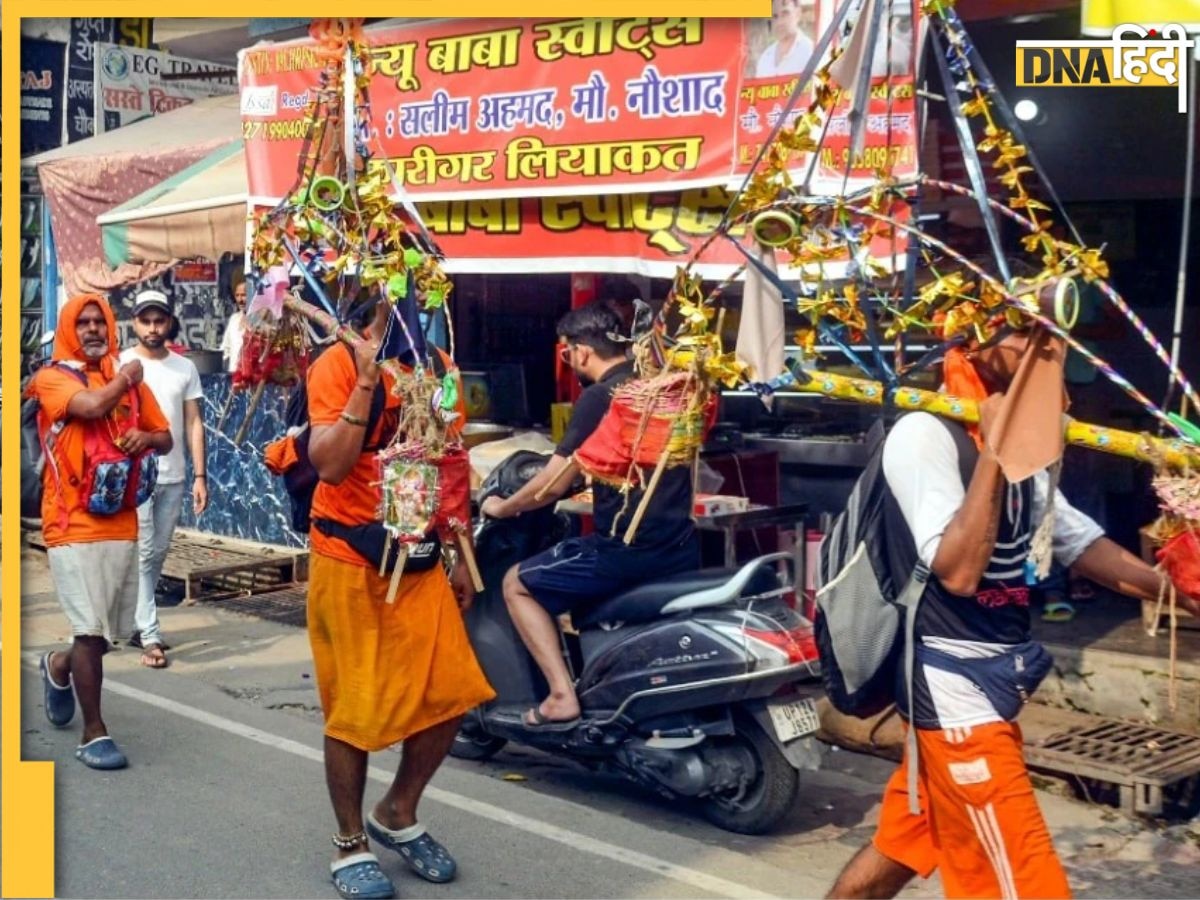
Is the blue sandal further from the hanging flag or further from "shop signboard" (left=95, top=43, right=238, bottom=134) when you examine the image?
"shop signboard" (left=95, top=43, right=238, bottom=134)

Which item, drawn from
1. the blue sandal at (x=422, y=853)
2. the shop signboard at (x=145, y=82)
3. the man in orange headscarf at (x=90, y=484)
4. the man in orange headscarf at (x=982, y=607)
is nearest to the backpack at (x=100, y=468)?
the man in orange headscarf at (x=90, y=484)

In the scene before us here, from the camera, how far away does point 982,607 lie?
136 inches

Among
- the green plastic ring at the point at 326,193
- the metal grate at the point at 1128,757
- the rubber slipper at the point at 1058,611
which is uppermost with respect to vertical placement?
the green plastic ring at the point at 326,193

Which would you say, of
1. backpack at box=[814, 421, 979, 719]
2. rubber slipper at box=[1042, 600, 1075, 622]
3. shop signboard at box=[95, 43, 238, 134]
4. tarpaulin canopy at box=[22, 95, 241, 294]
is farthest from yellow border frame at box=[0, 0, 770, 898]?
shop signboard at box=[95, 43, 238, 134]

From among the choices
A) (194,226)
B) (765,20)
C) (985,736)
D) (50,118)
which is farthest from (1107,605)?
(50,118)

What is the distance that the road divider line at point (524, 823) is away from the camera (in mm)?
4781

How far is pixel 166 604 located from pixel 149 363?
6.69 ft

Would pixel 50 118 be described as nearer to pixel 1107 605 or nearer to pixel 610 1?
pixel 610 1

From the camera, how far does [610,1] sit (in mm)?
6777

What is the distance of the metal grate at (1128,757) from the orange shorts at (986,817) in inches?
81.8

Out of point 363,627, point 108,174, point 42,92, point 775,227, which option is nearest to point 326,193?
point 363,627

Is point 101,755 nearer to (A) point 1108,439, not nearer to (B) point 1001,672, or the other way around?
(B) point 1001,672

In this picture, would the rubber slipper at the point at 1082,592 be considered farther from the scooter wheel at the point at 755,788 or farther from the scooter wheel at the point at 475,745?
the scooter wheel at the point at 475,745

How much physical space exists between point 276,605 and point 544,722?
3871mm
